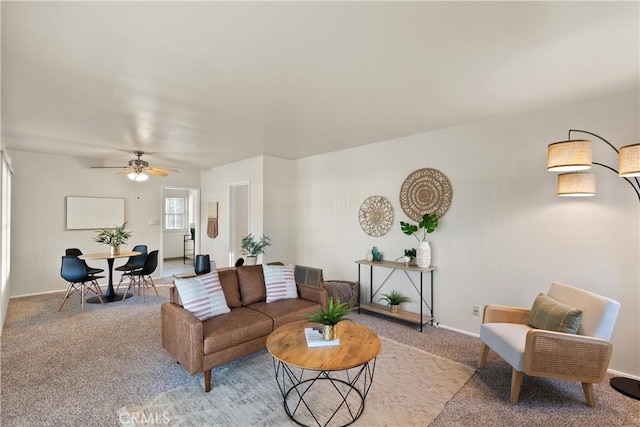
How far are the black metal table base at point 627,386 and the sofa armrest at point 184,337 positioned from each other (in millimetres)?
3403

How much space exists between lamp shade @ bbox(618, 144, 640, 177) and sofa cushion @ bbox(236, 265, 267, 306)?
135 inches

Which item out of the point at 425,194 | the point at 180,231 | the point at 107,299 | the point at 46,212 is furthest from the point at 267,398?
the point at 180,231

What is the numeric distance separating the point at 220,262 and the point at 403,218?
4.25 meters

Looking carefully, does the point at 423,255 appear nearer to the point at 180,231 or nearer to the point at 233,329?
the point at 233,329

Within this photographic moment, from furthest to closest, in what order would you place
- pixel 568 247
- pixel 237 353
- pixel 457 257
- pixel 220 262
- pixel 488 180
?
pixel 220 262
pixel 457 257
pixel 488 180
pixel 568 247
pixel 237 353

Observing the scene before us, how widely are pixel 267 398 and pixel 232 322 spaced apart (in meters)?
0.70

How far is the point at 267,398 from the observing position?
88.7 inches

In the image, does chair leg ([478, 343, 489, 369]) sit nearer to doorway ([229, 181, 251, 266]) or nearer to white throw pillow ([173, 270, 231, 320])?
white throw pillow ([173, 270, 231, 320])

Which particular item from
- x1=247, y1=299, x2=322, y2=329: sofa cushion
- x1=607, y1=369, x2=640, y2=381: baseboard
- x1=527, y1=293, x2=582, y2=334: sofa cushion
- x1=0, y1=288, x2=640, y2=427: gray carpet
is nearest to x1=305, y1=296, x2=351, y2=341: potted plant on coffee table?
x1=0, y1=288, x2=640, y2=427: gray carpet

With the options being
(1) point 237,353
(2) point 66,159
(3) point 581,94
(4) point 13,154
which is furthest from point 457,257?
(4) point 13,154

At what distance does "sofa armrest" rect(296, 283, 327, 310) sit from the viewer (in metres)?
3.39

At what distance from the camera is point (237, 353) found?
255cm

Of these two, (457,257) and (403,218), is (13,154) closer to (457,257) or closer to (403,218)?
(403,218)

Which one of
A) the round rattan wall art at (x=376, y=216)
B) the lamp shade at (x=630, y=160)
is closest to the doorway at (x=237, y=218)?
the round rattan wall art at (x=376, y=216)
